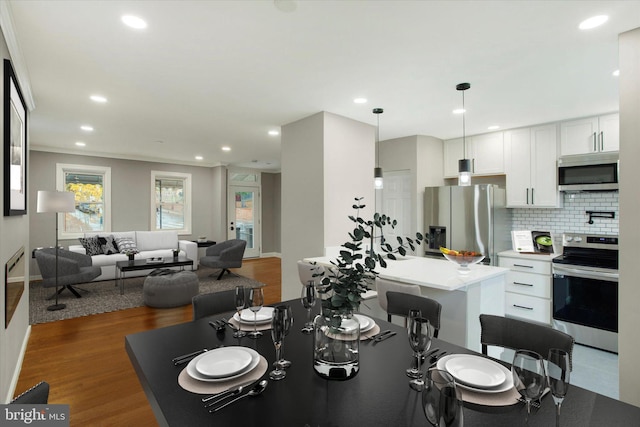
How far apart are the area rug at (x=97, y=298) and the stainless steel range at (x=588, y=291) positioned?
4631mm

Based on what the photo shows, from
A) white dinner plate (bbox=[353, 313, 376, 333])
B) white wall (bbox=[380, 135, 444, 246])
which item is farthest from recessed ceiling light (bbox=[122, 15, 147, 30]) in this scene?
white wall (bbox=[380, 135, 444, 246])

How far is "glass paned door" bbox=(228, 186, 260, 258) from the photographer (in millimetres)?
8711

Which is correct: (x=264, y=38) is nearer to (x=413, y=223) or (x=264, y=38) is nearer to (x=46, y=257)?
(x=413, y=223)

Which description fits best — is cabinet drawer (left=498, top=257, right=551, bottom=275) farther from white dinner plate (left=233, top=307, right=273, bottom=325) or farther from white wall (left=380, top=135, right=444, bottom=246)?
white dinner plate (left=233, top=307, right=273, bottom=325)

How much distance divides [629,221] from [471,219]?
91.9 inches

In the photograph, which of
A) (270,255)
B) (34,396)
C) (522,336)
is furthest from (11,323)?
(270,255)

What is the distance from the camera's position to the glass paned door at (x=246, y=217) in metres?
8.71

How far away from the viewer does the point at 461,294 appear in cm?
238

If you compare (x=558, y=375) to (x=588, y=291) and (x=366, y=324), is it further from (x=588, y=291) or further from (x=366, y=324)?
(x=588, y=291)

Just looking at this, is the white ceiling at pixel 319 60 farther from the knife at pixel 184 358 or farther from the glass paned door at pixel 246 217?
the glass paned door at pixel 246 217

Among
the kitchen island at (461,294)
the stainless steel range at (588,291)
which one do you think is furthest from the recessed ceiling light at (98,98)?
the stainless steel range at (588,291)

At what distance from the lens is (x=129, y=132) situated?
5.06 meters

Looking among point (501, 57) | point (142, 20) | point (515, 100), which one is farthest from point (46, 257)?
point (515, 100)

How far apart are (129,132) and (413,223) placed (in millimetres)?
4683
